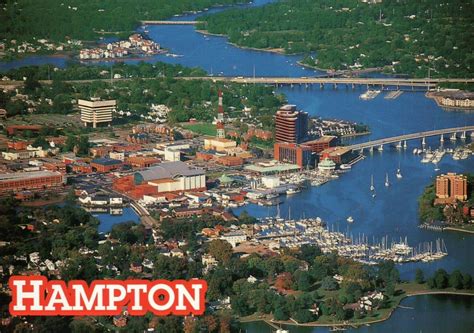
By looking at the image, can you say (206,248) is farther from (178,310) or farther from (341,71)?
(341,71)

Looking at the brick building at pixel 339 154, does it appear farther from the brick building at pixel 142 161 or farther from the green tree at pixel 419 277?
the green tree at pixel 419 277

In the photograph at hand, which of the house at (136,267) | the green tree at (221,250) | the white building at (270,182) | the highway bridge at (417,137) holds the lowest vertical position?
the highway bridge at (417,137)

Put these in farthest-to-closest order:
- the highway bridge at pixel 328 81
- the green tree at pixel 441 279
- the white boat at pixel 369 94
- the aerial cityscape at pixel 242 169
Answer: the highway bridge at pixel 328 81
the white boat at pixel 369 94
the green tree at pixel 441 279
the aerial cityscape at pixel 242 169

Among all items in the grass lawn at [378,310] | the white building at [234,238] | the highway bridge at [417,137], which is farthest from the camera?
the highway bridge at [417,137]

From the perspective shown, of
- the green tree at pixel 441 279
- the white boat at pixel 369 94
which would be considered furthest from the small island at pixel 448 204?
the white boat at pixel 369 94

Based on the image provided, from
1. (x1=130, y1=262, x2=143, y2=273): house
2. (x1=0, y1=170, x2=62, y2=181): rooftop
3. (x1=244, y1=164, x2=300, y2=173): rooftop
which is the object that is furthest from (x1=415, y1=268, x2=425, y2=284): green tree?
(x1=0, y1=170, x2=62, y2=181): rooftop

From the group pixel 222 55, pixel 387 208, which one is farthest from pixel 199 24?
pixel 387 208

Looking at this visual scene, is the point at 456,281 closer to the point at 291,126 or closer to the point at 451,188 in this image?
the point at 451,188
